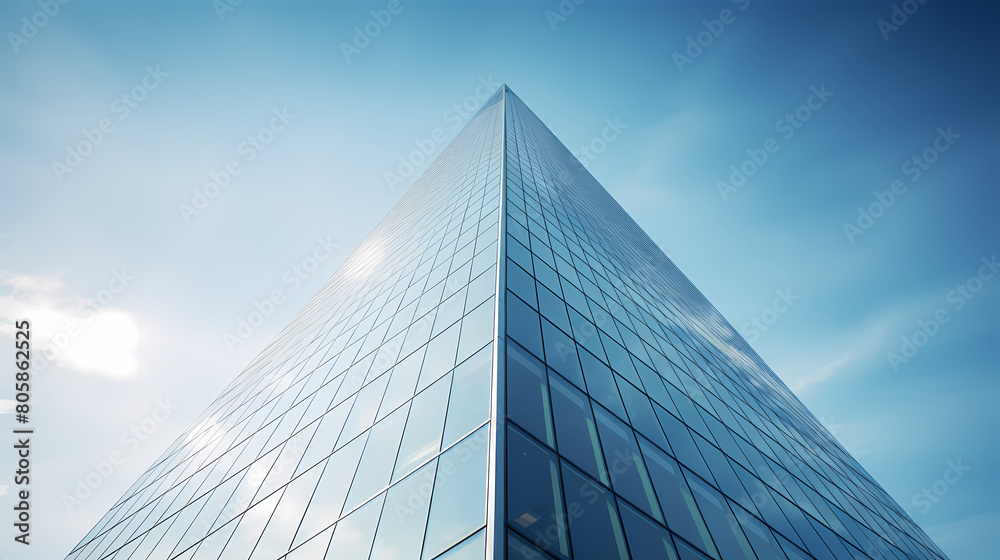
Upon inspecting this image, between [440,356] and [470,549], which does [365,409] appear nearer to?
[440,356]

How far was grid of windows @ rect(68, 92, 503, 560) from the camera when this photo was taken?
22.8 ft

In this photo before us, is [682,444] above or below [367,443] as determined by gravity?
below

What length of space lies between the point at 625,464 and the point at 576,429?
48.3 inches

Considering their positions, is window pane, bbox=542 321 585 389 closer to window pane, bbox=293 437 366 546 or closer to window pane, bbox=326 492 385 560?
window pane, bbox=326 492 385 560

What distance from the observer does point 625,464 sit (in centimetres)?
809

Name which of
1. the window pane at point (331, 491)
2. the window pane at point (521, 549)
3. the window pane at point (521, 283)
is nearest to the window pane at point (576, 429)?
the window pane at point (521, 549)

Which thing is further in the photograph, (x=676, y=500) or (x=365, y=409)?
(x=365, y=409)

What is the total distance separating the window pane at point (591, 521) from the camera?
5922mm

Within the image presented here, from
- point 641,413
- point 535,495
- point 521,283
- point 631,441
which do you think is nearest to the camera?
point 535,495

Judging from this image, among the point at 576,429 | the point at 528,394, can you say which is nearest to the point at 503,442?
the point at 528,394

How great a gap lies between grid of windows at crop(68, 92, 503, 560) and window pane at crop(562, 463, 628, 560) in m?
1.36

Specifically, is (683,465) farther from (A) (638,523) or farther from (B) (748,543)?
(A) (638,523)

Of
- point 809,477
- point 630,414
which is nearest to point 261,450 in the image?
point 630,414

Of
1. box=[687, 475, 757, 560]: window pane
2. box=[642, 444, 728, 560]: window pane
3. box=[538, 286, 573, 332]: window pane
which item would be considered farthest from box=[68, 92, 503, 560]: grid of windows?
box=[687, 475, 757, 560]: window pane
